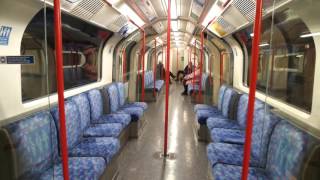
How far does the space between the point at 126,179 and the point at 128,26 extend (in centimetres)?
316

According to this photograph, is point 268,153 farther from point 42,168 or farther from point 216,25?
point 216,25

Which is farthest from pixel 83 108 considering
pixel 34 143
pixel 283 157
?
pixel 283 157

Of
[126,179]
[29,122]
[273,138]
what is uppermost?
[29,122]

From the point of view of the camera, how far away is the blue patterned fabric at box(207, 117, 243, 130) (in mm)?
4313

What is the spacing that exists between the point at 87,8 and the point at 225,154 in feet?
7.99

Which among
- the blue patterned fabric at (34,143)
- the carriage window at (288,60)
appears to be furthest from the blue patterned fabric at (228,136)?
the blue patterned fabric at (34,143)

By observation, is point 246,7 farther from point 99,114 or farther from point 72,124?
point 99,114

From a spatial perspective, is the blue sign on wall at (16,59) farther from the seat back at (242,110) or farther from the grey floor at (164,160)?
the seat back at (242,110)

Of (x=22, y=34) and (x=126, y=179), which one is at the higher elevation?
(x=22, y=34)

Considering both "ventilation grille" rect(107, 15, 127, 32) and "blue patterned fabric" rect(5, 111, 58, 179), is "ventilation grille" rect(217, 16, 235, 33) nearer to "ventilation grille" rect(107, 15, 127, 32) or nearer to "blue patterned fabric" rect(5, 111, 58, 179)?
"ventilation grille" rect(107, 15, 127, 32)

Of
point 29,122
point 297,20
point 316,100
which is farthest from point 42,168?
point 297,20

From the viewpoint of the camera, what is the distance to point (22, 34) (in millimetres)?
2422

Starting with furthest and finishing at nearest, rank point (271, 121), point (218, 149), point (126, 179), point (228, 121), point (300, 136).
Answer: point (228, 121), point (126, 179), point (218, 149), point (271, 121), point (300, 136)

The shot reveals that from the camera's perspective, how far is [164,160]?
13.6 feet
